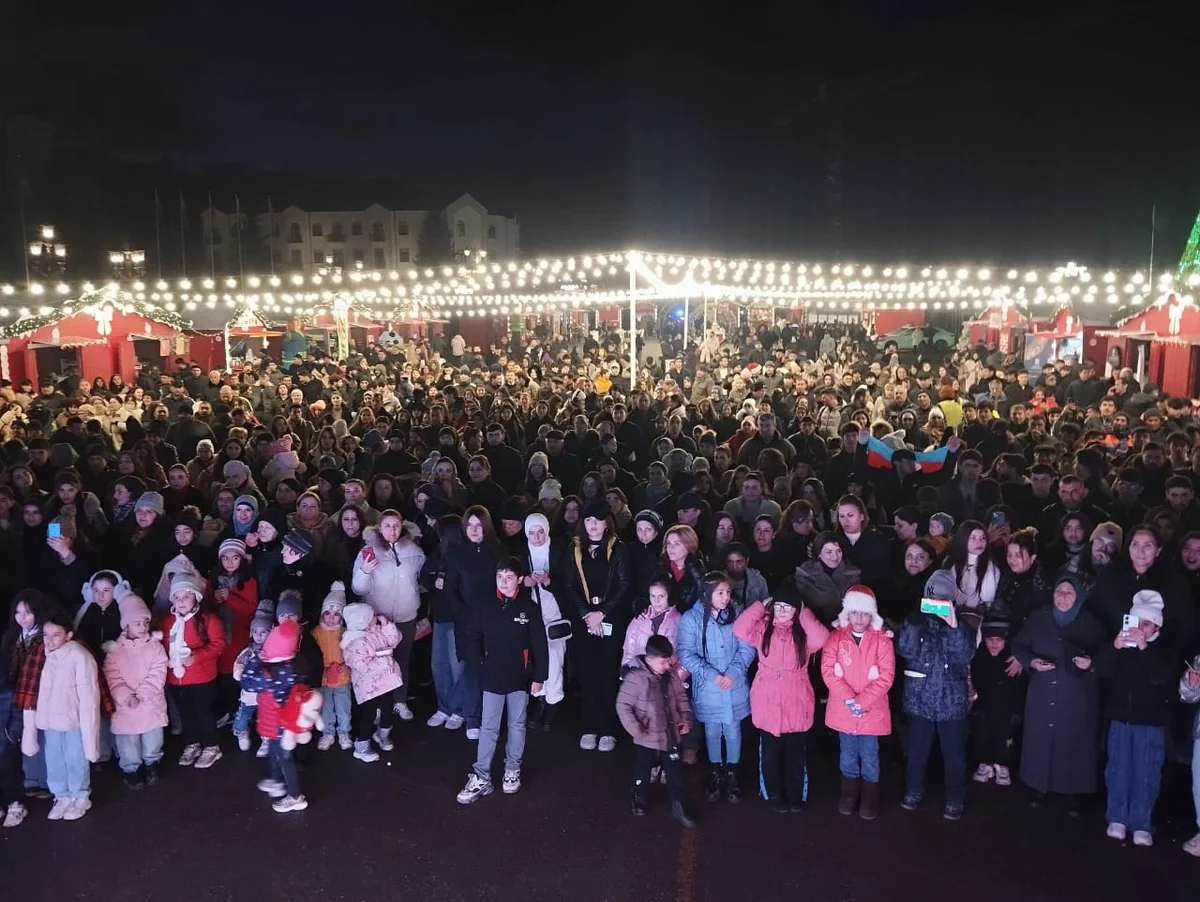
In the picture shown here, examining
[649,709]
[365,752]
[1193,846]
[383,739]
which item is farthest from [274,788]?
[1193,846]

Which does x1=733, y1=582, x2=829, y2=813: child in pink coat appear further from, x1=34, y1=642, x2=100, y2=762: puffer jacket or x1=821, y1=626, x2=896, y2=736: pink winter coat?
x1=34, y1=642, x2=100, y2=762: puffer jacket

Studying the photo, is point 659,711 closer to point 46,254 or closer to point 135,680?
point 135,680

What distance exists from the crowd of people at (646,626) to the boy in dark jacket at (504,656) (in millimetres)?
13

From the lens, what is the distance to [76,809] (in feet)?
16.5

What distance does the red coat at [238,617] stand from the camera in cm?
570

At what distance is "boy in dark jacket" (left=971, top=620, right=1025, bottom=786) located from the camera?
505 centimetres

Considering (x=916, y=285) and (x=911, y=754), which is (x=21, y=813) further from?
(x=916, y=285)

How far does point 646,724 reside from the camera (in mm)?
4781

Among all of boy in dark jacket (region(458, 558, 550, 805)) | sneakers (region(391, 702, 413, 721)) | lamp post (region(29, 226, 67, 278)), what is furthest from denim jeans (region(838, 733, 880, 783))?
lamp post (region(29, 226, 67, 278))

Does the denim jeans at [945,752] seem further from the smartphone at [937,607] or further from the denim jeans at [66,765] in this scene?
the denim jeans at [66,765]

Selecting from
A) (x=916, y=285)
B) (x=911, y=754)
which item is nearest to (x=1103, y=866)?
(x=911, y=754)

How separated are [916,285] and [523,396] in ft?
39.3

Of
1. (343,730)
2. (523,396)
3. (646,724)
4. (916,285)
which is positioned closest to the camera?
(646,724)

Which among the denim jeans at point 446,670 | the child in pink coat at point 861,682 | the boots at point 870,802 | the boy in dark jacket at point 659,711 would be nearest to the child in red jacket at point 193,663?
the denim jeans at point 446,670
